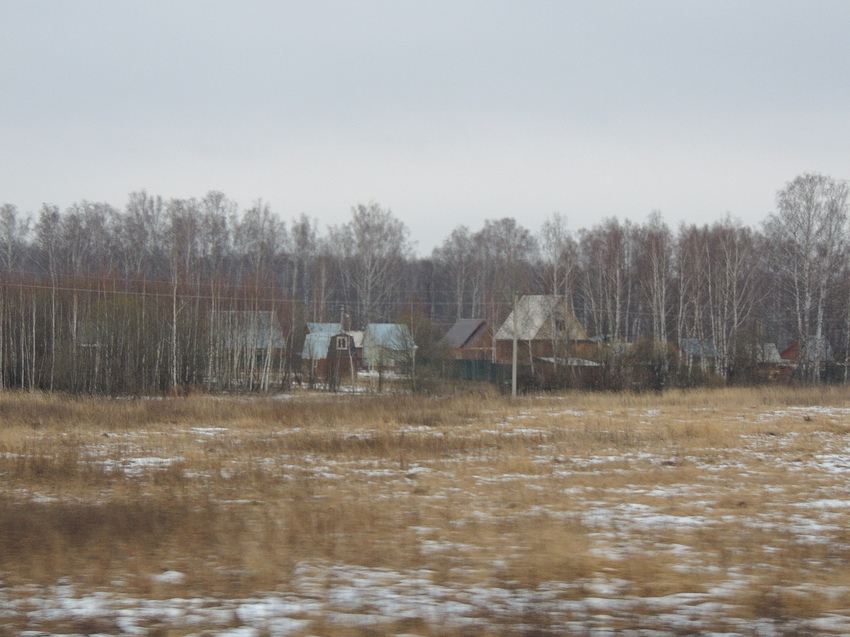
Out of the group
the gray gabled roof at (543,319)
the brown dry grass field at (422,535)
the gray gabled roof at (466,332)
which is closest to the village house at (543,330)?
the gray gabled roof at (543,319)

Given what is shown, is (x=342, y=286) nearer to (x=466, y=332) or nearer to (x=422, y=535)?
(x=466, y=332)

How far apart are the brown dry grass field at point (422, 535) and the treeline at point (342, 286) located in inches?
735

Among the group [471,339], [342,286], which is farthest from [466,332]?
[342,286]

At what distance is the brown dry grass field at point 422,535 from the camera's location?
199 inches

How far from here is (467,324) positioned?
62.3m

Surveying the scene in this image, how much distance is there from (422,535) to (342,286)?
61.3m

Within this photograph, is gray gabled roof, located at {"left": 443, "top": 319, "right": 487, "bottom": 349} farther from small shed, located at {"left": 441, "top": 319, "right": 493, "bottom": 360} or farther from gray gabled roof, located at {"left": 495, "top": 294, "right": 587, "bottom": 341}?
gray gabled roof, located at {"left": 495, "top": 294, "right": 587, "bottom": 341}

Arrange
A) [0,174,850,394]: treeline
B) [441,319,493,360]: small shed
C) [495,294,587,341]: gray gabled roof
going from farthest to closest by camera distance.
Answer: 1. [441,319,493,360]: small shed
2. [495,294,587,341]: gray gabled roof
3. [0,174,850,394]: treeline

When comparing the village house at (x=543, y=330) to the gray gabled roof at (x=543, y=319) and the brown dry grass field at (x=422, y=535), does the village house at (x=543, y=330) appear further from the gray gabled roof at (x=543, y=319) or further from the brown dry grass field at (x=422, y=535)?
the brown dry grass field at (x=422, y=535)

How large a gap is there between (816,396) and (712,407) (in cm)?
699

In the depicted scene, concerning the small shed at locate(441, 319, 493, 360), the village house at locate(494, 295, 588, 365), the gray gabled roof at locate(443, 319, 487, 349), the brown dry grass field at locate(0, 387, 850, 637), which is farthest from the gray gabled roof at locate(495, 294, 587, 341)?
the brown dry grass field at locate(0, 387, 850, 637)

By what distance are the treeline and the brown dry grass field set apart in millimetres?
18669

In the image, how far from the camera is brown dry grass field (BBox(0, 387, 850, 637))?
5.06 m

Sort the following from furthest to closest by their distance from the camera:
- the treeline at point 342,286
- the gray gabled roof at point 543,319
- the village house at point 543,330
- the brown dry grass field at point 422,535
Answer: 1. the gray gabled roof at point 543,319
2. the village house at point 543,330
3. the treeline at point 342,286
4. the brown dry grass field at point 422,535
